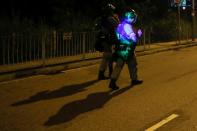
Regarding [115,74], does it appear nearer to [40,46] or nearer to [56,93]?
[56,93]

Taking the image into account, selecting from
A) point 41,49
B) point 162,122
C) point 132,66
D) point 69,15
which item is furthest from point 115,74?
point 69,15

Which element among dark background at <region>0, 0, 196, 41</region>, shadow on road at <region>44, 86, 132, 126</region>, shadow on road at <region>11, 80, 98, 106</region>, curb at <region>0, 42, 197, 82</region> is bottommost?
shadow on road at <region>44, 86, 132, 126</region>

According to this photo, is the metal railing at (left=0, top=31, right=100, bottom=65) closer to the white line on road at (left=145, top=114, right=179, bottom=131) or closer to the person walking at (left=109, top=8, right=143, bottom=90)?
the person walking at (left=109, top=8, right=143, bottom=90)

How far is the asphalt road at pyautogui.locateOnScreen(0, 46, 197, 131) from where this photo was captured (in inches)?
295

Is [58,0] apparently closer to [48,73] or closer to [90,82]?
[48,73]

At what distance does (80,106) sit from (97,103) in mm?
394

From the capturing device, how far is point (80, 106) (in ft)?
A: 29.0

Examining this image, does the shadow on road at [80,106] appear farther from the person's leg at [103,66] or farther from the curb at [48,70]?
the curb at [48,70]

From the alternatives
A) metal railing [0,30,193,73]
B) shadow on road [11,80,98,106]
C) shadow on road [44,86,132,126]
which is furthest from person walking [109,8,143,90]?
metal railing [0,30,193,73]

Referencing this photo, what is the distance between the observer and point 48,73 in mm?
13555

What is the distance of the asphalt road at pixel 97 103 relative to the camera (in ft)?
24.6

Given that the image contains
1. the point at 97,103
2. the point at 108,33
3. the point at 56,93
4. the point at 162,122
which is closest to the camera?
the point at 162,122

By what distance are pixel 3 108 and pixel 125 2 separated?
19.7 metres

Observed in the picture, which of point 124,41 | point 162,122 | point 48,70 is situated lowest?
point 162,122
